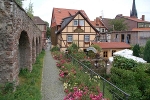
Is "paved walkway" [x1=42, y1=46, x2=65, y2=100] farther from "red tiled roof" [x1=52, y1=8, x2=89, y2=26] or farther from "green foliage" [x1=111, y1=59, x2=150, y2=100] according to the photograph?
"red tiled roof" [x1=52, y1=8, x2=89, y2=26]

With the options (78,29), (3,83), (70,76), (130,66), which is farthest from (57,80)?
(78,29)

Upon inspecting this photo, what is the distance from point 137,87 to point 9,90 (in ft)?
29.8

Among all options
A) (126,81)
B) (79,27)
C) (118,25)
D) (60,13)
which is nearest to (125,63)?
(126,81)

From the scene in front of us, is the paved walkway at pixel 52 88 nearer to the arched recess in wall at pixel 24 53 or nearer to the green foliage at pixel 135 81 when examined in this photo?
the arched recess in wall at pixel 24 53

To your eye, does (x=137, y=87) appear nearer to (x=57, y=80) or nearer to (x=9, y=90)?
(x=57, y=80)

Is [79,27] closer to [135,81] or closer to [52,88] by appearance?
[135,81]

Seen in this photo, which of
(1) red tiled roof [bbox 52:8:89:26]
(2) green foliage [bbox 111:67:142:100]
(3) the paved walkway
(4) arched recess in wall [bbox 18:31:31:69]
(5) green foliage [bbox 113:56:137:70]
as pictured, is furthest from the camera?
(1) red tiled roof [bbox 52:8:89:26]

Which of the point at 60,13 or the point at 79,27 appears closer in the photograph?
the point at 79,27

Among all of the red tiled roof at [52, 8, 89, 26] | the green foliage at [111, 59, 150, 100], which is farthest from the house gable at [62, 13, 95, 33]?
the green foliage at [111, 59, 150, 100]

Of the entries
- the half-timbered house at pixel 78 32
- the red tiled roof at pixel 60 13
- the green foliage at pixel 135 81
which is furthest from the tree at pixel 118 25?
the green foliage at pixel 135 81

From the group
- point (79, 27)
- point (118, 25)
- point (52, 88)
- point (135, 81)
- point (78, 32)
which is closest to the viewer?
point (52, 88)

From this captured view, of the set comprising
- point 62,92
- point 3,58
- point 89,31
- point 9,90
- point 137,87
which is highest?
point 89,31

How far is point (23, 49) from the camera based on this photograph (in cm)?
1043

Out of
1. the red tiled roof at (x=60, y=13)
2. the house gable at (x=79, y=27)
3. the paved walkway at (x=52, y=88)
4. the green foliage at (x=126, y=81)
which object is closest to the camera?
the paved walkway at (x=52, y=88)
